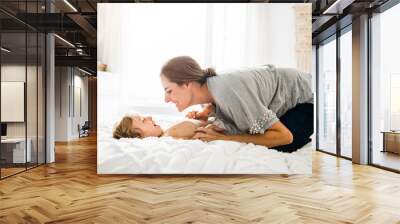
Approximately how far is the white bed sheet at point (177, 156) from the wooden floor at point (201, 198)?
0.15 m

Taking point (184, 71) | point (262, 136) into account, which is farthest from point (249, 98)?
point (184, 71)

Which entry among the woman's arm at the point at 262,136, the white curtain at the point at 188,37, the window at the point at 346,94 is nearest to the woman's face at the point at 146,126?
the white curtain at the point at 188,37

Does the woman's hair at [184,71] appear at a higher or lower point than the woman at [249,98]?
higher

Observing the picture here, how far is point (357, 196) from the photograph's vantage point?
4.75m

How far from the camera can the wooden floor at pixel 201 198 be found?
3.82 m

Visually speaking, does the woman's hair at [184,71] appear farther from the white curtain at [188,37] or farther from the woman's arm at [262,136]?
the woman's arm at [262,136]

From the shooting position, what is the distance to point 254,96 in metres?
6.03

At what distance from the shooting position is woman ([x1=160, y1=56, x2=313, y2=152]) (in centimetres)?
602

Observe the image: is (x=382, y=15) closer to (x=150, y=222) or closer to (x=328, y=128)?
(x=328, y=128)

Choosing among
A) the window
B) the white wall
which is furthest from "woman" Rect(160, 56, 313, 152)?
the white wall

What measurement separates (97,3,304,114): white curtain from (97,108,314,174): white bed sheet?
0.69m

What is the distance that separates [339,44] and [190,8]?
4391 mm

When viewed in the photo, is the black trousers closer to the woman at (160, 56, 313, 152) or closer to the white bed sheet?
the woman at (160, 56, 313, 152)

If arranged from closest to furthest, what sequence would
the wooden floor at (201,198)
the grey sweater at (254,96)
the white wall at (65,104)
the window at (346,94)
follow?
the wooden floor at (201,198)
the grey sweater at (254,96)
the window at (346,94)
the white wall at (65,104)
